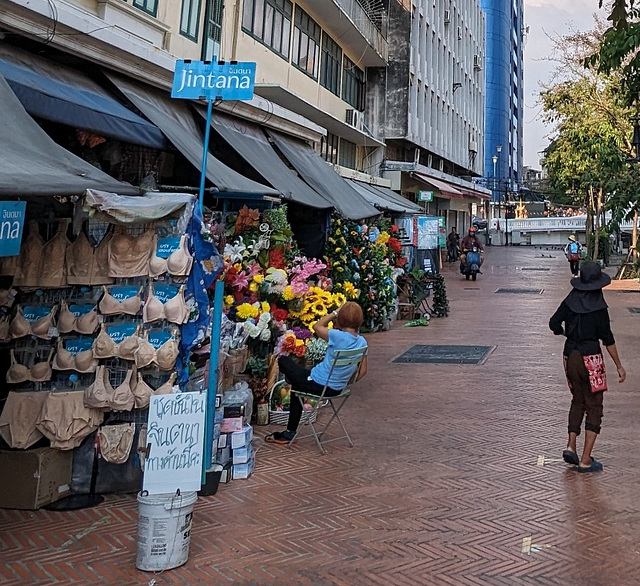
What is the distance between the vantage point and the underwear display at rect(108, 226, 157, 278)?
5.54 m

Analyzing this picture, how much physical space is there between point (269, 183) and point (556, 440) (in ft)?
16.9

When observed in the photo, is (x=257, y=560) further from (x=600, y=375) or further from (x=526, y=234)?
(x=526, y=234)

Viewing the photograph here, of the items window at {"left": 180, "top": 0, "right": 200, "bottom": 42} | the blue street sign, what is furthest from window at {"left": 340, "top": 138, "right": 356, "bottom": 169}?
the blue street sign

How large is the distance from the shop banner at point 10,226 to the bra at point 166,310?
117 cm

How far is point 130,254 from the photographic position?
5574 millimetres

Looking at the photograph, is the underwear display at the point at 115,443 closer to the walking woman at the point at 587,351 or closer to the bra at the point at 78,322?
the bra at the point at 78,322

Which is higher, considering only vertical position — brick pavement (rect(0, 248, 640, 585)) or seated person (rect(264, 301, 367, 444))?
seated person (rect(264, 301, 367, 444))

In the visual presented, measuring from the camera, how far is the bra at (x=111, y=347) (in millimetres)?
5441

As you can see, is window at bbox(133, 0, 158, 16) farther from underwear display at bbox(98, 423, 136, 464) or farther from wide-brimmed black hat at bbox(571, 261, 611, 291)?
wide-brimmed black hat at bbox(571, 261, 611, 291)

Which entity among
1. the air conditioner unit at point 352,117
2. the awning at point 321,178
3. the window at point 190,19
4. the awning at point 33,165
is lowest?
the awning at point 33,165

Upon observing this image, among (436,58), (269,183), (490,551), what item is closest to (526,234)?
(436,58)

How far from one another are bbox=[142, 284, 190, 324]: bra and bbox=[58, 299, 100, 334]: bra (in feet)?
1.26

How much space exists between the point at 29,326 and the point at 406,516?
3183mm

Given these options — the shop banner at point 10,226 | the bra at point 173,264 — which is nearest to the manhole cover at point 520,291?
the bra at point 173,264
